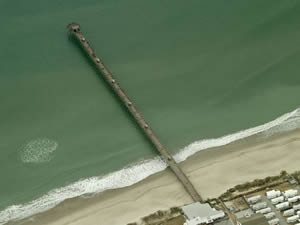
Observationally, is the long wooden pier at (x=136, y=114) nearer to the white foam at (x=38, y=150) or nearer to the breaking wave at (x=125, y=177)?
the breaking wave at (x=125, y=177)

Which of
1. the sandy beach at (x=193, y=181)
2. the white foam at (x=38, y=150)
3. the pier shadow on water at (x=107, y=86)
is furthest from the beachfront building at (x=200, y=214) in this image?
the white foam at (x=38, y=150)

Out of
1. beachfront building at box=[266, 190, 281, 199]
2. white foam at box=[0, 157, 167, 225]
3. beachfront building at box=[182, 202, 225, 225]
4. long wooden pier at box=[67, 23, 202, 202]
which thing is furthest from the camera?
long wooden pier at box=[67, 23, 202, 202]

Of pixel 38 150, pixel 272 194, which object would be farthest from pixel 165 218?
pixel 38 150

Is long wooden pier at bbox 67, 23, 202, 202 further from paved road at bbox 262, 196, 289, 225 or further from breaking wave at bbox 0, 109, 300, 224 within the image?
paved road at bbox 262, 196, 289, 225

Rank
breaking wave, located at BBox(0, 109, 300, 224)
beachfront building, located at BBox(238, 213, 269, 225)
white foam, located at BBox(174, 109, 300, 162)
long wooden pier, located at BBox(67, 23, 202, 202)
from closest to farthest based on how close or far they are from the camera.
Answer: beachfront building, located at BBox(238, 213, 269, 225)
breaking wave, located at BBox(0, 109, 300, 224)
long wooden pier, located at BBox(67, 23, 202, 202)
white foam, located at BBox(174, 109, 300, 162)

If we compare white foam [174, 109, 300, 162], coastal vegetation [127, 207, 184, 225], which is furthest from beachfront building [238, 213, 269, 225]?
white foam [174, 109, 300, 162]

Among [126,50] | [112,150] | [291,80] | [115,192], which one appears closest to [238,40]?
[291,80]
